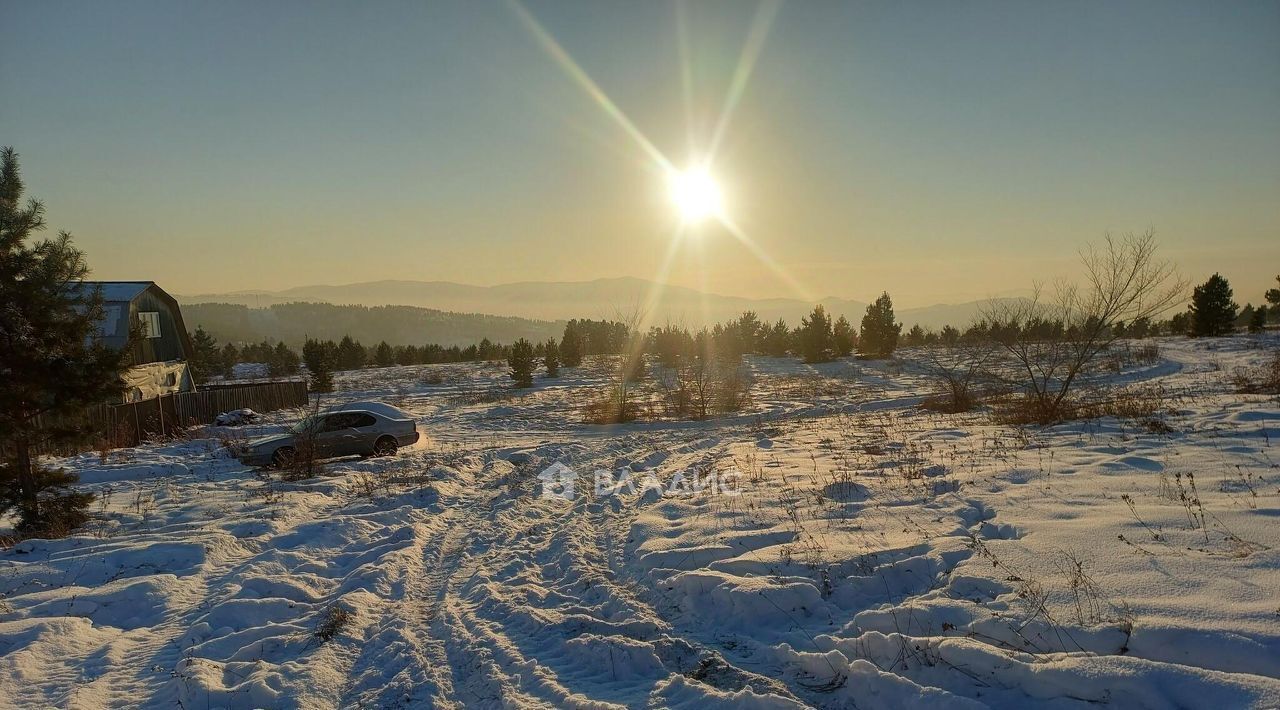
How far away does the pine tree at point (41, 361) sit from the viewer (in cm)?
755

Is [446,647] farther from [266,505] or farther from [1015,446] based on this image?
[1015,446]

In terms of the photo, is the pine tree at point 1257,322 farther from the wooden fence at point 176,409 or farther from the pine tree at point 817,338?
the wooden fence at point 176,409

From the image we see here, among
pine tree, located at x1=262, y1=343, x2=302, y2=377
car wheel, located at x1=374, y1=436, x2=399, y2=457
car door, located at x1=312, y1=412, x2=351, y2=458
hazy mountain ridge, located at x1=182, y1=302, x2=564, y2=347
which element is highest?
hazy mountain ridge, located at x1=182, y1=302, x2=564, y2=347

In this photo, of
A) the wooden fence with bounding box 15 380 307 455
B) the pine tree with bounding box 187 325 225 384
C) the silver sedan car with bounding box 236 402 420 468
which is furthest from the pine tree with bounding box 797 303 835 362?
the pine tree with bounding box 187 325 225 384

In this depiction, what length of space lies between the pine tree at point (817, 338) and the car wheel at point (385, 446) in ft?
121

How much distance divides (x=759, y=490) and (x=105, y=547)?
9644 mm

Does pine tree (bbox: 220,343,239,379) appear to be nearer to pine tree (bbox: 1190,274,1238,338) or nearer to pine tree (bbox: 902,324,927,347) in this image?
pine tree (bbox: 902,324,927,347)

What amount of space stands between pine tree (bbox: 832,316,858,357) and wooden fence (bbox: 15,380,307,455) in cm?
3988

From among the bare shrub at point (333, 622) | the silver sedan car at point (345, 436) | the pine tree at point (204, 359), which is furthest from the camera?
the pine tree at point (204, 359)

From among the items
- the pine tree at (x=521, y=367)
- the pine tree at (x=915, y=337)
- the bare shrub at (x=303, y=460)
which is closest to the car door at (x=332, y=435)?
the bare shrub at (x=303, y=460)

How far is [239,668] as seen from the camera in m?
4.87

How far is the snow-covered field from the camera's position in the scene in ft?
13.4

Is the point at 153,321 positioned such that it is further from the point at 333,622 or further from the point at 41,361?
the point at 333,622

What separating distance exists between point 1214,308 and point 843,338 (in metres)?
23.5
